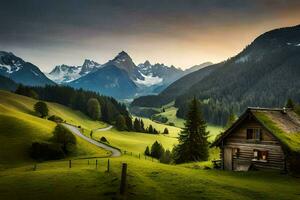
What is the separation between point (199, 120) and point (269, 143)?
3328cm

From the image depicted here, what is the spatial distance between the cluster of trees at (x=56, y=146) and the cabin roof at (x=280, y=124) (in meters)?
42.7

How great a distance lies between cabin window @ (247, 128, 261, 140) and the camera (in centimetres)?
5153

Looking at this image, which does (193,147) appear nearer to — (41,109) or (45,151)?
(45,151)

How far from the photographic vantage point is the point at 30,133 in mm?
94500

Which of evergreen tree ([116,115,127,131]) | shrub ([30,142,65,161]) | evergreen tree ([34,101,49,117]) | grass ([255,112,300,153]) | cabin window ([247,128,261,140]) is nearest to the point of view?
grass ([255,112,300,153])

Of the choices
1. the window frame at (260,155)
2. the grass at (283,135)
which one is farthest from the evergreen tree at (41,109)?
the window frame at (260,155)

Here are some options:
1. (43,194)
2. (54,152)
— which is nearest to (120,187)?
(43,194)

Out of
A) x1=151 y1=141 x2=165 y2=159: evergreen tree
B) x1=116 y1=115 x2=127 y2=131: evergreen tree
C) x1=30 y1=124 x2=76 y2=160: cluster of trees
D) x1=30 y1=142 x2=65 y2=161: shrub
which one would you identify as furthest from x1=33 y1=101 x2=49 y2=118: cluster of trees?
x1=30 y1=142 x2=65 y2=161: shrub

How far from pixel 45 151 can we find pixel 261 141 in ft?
168

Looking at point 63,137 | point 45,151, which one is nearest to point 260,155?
point 45,151

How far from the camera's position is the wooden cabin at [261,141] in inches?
1891

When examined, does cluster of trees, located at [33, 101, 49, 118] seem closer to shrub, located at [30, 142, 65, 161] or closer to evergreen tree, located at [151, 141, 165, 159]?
evergreen tree, located at [151, 141, 165, 159]

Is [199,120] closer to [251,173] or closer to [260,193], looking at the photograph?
[251,173]

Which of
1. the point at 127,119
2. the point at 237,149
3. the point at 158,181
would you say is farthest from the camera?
the point at 127,119
